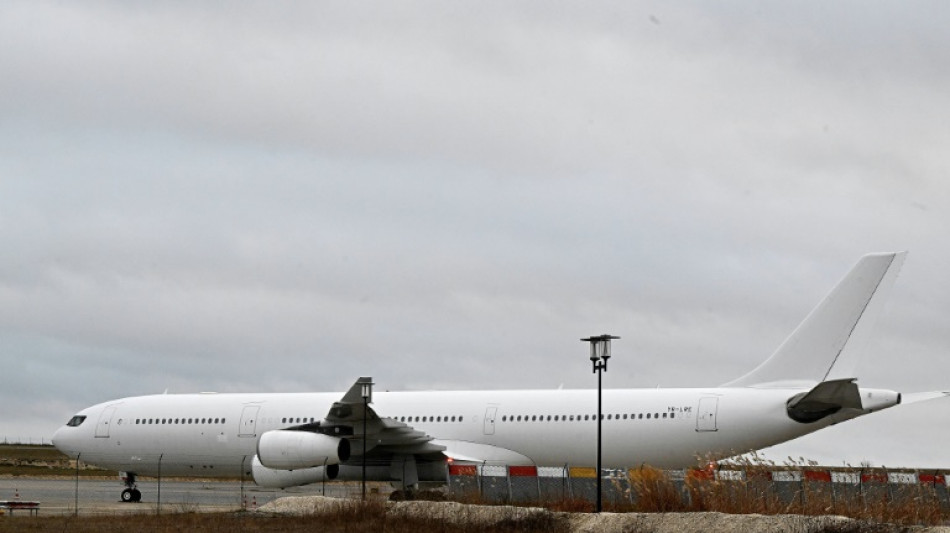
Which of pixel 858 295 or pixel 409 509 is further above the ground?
pixel 858 295

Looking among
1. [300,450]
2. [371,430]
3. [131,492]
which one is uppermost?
[371,430]

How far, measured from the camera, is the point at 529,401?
32688 millimetres

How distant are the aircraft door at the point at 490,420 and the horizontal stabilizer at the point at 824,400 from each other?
26.0ft

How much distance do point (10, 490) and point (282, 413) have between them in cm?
1150

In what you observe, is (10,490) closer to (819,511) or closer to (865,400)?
(865,400)

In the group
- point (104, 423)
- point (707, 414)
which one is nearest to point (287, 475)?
point (104, 423)

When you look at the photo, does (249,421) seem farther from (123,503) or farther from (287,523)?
(287,523)

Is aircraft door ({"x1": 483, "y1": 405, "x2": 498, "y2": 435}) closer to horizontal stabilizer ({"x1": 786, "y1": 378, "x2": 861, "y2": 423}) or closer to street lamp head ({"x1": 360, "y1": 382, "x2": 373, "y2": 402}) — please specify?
street lamp head ({"x1": 360, "y1": 382, "x2": 373, "y2": 402})

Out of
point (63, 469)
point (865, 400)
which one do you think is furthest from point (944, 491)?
point (63, 469)

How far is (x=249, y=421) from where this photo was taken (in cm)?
3538

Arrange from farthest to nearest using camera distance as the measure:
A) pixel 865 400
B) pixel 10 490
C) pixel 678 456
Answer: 1. pixel 10 490
2. pixel 678 456
3. pixel 865 400

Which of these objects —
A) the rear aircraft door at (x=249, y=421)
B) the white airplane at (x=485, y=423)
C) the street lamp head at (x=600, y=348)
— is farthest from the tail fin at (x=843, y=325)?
the rear aircraft door at (x=249, y=421)

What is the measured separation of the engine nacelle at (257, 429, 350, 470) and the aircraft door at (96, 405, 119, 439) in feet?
26.1

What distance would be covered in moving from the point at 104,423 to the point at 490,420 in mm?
12182
